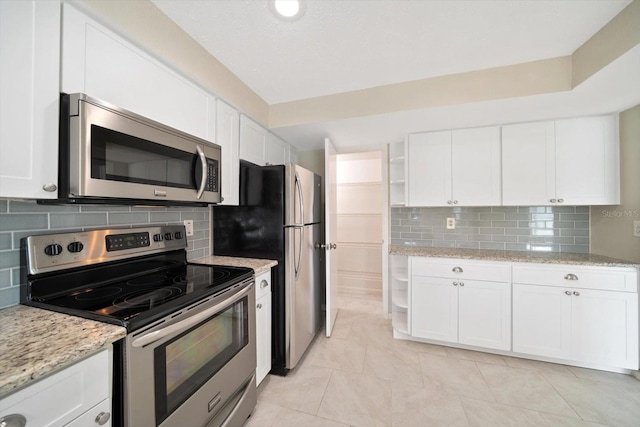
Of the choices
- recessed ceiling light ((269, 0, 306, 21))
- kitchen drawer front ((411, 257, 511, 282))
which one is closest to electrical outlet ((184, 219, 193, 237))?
recessed ceiling light ((269, 0, 306, 21))

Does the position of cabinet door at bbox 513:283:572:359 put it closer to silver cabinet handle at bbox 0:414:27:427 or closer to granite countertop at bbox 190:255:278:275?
granite countertop at bbox 190:255:278:275

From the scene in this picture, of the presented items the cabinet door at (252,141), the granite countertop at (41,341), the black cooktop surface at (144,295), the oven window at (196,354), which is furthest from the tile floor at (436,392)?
the cabinet door at (252,141)

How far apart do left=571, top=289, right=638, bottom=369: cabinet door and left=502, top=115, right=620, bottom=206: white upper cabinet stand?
2.58 feet

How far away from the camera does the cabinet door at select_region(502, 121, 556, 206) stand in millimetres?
2150

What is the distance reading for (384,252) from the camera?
9.55 ft

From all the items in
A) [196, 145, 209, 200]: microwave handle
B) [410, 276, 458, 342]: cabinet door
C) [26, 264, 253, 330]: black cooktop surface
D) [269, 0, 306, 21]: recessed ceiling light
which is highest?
[269, 0, 306, 21]: recessed ceiling light

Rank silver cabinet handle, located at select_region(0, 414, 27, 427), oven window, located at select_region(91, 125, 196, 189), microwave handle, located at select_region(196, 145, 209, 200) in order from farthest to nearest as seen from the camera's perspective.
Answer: microwave handle, located at select_region(196, 145, 209, 200) → oven window, located at select_region(91, 125, 196, 189) → silver cabinet handle, located at select_region(0, 414, 27, 427)

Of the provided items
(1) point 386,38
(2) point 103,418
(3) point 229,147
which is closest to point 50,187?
(2) point 103,418

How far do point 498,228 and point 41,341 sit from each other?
10.7 ft

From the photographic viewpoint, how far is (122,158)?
41.4 inches

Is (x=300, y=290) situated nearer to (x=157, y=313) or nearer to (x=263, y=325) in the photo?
(x=263, y=325)

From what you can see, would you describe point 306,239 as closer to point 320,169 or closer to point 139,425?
point 320,169

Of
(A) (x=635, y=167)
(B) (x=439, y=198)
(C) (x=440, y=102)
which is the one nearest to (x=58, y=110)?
(C) (x=440, y=102)

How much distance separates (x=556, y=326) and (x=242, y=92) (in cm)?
319
